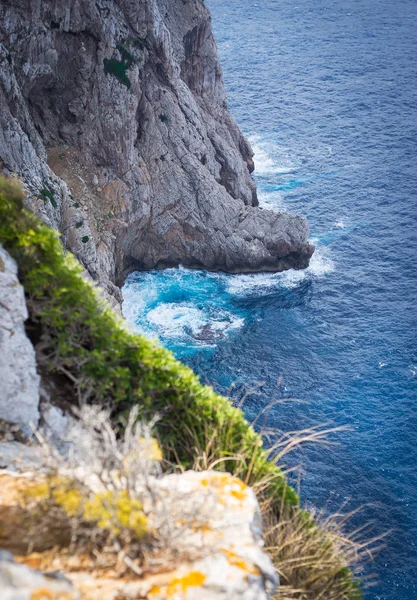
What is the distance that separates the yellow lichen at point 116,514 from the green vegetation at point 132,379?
175 inches

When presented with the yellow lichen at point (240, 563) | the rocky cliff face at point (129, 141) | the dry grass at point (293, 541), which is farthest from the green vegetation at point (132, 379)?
the rocky cliff face at point (129, 141)

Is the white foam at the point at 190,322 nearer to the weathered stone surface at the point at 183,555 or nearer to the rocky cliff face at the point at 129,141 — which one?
the rocky cliff face at the point at 129,141

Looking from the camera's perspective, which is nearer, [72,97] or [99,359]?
[99,359]

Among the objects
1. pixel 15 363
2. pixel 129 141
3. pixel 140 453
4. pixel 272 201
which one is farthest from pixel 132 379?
pixel 272 201

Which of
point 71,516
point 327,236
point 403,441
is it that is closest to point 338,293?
point 327,236

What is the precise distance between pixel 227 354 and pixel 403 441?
17967 millimetres

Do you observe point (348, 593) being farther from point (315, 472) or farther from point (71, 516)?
point (315, 472)

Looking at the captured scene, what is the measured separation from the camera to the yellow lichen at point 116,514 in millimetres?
10305

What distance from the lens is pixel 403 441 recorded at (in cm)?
4766

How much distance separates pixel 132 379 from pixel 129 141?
48344 mm

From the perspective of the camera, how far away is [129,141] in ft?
197

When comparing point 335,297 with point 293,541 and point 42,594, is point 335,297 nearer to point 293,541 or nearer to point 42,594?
point 293,541

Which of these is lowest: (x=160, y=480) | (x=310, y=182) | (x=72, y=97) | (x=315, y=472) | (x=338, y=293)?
(x=315, y=472)

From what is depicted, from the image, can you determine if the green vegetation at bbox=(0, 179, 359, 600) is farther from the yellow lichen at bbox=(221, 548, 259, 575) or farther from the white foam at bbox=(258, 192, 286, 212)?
the white foam at bbox=(258, 192, 286, 212)
